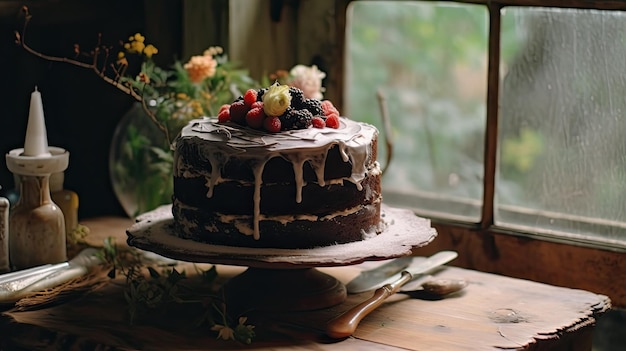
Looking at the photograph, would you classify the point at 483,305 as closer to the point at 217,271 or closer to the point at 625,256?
the point at 625,256

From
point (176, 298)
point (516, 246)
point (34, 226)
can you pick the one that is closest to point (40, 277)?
point (34, 226)

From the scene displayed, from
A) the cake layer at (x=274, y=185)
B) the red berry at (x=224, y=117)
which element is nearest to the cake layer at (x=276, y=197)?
the cake layer at (x=274, y=185)

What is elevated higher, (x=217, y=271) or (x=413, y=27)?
(x=413, y=27)

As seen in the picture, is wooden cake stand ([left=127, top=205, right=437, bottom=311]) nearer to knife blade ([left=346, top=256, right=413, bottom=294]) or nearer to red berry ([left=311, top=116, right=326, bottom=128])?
knife blade ([left=346, top=256, right=413, bottom=294])

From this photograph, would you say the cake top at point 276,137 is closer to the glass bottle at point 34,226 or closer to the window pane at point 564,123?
the glass bottle at point 34,226

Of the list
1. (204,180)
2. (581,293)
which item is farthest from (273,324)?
(581,293)

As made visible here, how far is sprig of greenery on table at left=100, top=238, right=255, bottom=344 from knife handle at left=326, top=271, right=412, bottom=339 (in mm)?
116

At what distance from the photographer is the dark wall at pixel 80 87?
6.64 ft

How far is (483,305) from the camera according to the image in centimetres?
157

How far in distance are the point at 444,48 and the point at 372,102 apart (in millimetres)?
187

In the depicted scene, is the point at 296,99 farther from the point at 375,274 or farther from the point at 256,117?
the point at 375,274

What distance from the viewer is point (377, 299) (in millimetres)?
1507

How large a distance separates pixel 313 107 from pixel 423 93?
65 cm

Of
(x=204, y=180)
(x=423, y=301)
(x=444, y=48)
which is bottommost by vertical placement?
(x=423, y=301)
